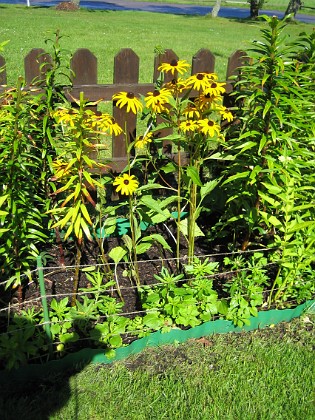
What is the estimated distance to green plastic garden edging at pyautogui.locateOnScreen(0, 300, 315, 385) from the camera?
9.09ft

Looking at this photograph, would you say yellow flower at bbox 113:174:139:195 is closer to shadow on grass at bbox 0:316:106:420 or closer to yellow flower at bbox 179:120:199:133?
yellow flower at bbox 179:120:199:133

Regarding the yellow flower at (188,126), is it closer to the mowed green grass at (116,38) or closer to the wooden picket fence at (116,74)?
the wooden picket fence at (116,74)

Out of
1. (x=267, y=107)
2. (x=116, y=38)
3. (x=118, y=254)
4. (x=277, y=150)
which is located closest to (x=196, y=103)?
(x=267, y=107)

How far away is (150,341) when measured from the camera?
9.95 feet

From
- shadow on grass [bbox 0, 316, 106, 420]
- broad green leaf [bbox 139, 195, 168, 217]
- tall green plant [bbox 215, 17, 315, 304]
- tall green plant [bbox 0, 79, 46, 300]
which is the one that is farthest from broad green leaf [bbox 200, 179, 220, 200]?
shadow on grass [bbox 0, 316, 106, 420]

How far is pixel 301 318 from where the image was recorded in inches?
133

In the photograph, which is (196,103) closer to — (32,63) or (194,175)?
(194,175)

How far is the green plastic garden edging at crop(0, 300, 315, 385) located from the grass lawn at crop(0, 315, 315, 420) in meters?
0.04

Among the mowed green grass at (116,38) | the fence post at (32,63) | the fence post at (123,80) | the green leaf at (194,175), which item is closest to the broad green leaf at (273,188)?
the green leaf at (194,175)

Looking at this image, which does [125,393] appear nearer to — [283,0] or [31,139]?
[31,139]

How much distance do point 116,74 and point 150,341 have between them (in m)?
2.22

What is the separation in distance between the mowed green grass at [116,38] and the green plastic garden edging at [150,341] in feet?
20.4

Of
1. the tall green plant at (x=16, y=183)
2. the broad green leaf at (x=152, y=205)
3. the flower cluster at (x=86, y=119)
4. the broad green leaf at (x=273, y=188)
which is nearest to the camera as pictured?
the flower cluster at (x=86, y=119)

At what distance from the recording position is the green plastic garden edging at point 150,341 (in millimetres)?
2770
